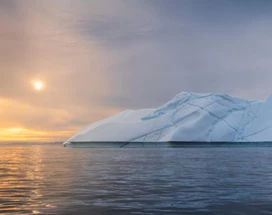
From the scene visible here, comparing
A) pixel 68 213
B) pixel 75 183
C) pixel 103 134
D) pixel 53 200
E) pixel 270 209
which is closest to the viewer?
pixel 68 213

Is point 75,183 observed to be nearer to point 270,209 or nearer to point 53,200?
point 53,200

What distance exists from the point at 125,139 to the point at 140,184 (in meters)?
37.1

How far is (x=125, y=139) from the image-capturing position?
165ft

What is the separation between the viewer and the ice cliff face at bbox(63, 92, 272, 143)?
48375 millimetres

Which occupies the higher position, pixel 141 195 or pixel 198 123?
pixel 198 123

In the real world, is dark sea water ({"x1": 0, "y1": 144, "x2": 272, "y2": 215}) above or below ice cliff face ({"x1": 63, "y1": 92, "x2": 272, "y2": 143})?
below

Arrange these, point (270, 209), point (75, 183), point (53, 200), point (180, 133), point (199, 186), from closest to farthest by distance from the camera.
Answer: point (270, 209)
point (53, 200)
point (199, 186)
point (75, 183)
point (180, 133)

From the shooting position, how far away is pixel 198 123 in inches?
1907

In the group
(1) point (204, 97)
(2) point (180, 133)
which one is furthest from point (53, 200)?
(1) point (204, 97)

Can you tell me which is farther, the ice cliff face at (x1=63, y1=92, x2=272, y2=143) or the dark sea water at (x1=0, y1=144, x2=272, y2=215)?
the ice cliff face at (x1=63, y1=92, x2=272, y2=143)

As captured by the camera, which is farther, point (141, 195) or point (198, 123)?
point (198, 123)

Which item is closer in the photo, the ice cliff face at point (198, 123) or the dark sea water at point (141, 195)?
the dark sea water at point (141, 195)

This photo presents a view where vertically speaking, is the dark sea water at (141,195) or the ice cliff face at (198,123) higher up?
the ice cliff face at (198,123)

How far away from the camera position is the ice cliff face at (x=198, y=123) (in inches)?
1905
